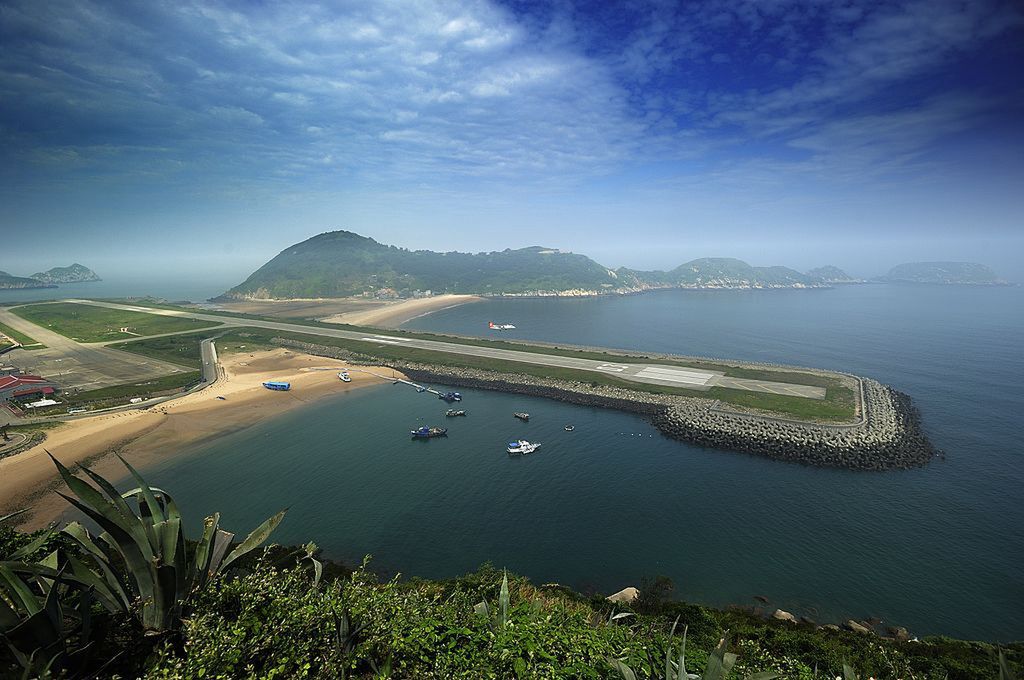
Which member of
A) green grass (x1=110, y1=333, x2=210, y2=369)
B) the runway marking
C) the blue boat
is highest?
green grass (x1=110, y1=333, x2=210, y2=369)

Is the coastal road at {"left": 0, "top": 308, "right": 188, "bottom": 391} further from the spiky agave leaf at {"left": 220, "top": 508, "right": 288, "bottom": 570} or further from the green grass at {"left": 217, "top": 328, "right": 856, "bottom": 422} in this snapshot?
the spiky agave leaf at {"left": 220, "top": 508, "right": 288, "bottom": 570}

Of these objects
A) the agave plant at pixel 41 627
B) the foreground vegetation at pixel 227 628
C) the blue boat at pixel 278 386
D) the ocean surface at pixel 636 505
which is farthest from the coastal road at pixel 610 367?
the agave plant at pixel 41 627

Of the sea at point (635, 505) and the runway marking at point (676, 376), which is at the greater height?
the runway marking at point (676, 376)

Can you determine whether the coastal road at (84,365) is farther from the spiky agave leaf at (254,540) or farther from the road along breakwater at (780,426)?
the spiky agave leaf at (254,540)

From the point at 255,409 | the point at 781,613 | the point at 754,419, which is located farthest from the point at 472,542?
the point at 255,409

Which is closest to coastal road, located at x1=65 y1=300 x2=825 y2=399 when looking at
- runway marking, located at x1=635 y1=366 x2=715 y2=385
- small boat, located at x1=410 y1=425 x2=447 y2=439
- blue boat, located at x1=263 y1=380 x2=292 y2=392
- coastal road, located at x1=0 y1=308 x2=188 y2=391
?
runway marking, located at x1=635 y1=366 x2=715 y2=385

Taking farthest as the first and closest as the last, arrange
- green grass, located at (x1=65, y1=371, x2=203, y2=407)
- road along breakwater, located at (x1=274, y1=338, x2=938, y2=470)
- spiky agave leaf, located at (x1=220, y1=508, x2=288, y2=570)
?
green grass, located at (x1=65, y1=371, x2=203, y2=407), road along breakwater, located at (x1=274, y1=338, x2=938, y2=470), spiky agave leaf, located at (x1=220, y1=508, x2=288, y2=570)

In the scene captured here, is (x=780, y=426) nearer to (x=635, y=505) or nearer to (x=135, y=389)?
(x=635, y=505)
